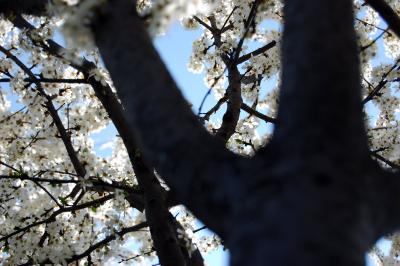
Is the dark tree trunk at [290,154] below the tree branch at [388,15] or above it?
below

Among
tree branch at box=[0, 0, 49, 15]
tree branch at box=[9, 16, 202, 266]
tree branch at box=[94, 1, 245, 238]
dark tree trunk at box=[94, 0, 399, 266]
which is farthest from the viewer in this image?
tree branch at box=[9, 16, 202, 266]

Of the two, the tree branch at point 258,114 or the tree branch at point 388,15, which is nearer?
the tree branch at point 388,15

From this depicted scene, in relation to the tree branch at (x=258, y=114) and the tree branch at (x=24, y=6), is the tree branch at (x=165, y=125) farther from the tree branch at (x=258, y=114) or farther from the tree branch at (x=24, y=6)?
the tree branch at (x=258, y=114)

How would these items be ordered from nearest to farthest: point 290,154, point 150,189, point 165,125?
point 290,154 → point 165,125 → point 150,189

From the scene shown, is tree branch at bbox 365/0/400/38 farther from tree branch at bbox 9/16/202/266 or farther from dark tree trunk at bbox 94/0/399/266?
tree branch at bbox 9/16/202/266

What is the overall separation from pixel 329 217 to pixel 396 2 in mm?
7249

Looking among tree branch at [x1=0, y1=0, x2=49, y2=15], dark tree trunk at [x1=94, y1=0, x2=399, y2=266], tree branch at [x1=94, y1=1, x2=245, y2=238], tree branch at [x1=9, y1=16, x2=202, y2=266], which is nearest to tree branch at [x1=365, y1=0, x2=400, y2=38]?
dark tree trunk at [x1=94, y1=0, x2=399, y2=266]

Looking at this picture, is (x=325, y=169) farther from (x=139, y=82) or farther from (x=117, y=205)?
(x=117, y=205)

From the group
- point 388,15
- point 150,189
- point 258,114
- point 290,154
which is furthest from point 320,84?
point 258,114

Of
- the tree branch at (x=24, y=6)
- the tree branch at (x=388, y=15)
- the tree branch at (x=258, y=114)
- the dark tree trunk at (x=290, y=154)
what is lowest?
the dark tree trunk at (x=290, y=154)

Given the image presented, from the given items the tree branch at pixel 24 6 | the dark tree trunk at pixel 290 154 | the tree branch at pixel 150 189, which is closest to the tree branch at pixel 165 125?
the dark tree trunk at pixel 290 154

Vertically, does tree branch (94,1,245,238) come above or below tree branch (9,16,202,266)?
below

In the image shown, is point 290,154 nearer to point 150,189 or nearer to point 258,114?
point 150,189

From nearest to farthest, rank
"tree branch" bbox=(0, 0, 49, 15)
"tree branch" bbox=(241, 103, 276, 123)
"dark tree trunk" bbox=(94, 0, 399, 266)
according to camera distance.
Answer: "dark tree trunk" bbox=(94, 0, 399, 266) → "tree branch" bbox=(0, 0, 49, 15) → "tree branch" bbox=(241, 103, 276, 123)
